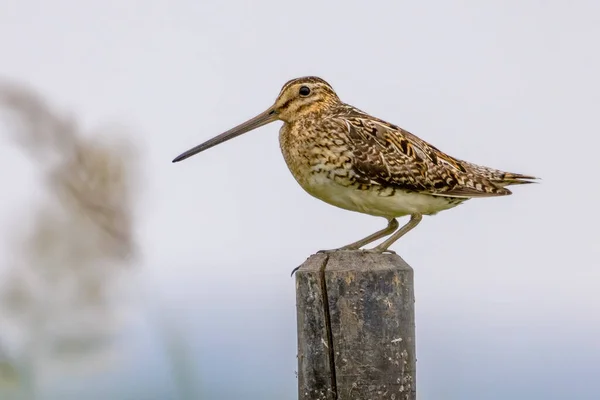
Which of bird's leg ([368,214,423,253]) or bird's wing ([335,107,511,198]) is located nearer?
bird's leg ([368,214,423,253])

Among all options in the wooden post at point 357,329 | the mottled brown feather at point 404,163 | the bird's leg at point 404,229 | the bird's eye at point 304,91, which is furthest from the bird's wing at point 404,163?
the wooden post at point 357,329

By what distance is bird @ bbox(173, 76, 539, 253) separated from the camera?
528 centimetres

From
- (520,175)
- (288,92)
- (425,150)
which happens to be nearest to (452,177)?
(425,150)

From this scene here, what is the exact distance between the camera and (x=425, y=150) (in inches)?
225

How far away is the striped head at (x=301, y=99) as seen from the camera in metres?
5.79

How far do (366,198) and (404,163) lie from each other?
36 cm

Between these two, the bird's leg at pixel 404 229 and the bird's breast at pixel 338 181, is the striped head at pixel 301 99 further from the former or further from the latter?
the bird's leg at pixel 404 229

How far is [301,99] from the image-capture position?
5844 millimetres

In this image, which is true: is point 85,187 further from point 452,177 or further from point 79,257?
point 452,177

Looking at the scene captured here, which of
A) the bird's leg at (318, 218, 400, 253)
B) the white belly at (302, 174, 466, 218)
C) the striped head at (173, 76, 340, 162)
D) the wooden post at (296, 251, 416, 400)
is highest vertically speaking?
the striped head at (173, 76, 340, 162)

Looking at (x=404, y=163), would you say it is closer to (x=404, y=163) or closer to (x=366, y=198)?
(x=404, y=163)

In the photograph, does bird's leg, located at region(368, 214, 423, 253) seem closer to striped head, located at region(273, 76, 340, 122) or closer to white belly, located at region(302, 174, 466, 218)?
white belly, located at region(302, 174, 466, 218)

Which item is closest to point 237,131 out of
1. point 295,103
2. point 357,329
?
point 295,103

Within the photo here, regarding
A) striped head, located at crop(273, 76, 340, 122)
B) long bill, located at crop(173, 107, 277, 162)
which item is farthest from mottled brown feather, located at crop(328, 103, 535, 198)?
long bill, located at crop(173, 107, 277, 162)
